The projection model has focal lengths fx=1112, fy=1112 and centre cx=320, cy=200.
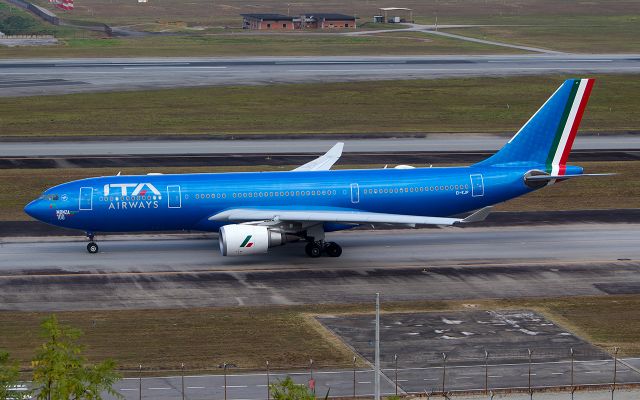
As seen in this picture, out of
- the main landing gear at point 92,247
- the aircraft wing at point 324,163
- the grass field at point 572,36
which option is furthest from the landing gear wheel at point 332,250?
the grass field at point 572,36

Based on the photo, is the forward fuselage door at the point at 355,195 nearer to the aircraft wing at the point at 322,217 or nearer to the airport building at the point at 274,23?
the aircraft wing at the point at 322,217

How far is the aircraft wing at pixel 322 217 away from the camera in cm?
5569

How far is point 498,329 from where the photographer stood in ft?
154

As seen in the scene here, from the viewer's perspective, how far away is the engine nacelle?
5559 cm

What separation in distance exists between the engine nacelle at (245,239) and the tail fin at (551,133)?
14035 mm

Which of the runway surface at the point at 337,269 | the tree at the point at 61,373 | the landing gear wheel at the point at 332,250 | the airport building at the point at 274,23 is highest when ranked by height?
the airport building at the point at 274,23

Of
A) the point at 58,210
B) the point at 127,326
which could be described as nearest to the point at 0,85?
the point at 58,210

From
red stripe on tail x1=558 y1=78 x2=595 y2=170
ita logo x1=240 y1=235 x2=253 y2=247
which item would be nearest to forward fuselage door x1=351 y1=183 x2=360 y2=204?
ita logo x1=240 y1=235 x2=253 y2=247

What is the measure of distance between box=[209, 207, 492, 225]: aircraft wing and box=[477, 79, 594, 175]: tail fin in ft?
25.3

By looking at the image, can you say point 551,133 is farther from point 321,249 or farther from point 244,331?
point 244,331

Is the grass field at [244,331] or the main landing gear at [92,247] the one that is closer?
the grass field at [244,331]

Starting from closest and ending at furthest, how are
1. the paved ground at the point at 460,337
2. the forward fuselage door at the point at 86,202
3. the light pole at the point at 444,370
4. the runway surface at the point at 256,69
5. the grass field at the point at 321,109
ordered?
the light pole at the point at 444,370 < the paved ground at the point at 460,337 < the forward fuselage door at the point at 86,202 < the grass field at the point at 321,109 < the runway surface at the point at 256,69

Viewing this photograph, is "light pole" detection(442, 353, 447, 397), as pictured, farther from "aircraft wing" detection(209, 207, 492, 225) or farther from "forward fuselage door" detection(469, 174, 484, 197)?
"forward fuselage door" detection(469, 174, 484, 197)

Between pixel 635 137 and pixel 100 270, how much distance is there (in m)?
55.8
